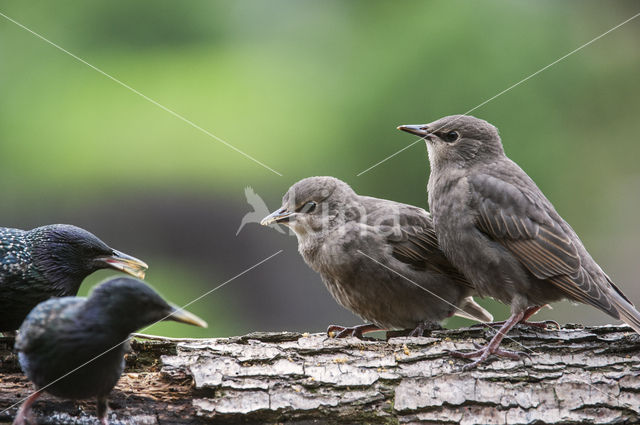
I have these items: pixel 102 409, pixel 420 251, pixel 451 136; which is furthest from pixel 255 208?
pixel 102 409

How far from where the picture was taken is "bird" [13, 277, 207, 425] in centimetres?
326

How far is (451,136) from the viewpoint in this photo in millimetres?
4652

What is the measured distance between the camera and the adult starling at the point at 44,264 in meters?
3.93

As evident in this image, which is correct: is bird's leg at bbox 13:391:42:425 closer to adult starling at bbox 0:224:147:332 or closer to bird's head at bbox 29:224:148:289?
adult starling at bbox 0:224:147:332

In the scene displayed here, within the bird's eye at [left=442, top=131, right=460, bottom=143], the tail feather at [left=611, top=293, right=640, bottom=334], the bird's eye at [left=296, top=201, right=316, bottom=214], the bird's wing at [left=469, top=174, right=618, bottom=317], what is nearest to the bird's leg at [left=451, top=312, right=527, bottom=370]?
the bird's wing at [left=469, top=174, right=618, bottom=317]

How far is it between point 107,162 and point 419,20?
3.25 meters

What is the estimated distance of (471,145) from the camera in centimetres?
463

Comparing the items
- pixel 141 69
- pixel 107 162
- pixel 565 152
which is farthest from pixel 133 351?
pixel 565 152

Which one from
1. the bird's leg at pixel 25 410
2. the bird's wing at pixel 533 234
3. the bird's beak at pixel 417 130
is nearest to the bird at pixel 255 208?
the bird's beak at pixel 417 130

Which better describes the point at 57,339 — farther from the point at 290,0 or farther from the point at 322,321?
Answer: the point at 290,0

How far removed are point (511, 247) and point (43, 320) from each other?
244cm

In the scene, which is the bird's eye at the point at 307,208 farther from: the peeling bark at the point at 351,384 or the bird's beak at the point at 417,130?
the peeling bark at the point at 351,384

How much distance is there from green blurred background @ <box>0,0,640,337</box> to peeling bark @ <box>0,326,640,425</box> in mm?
2525

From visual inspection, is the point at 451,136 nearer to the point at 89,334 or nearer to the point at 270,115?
the point at 89,334
